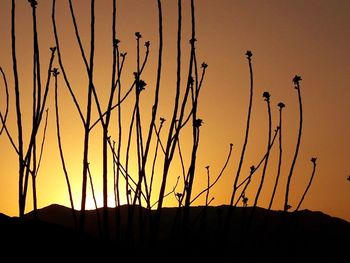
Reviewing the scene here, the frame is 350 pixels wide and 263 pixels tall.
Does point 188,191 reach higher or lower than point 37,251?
higher

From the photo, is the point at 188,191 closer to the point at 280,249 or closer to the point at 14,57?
the point at 14,57

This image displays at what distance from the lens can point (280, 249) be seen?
3.63m

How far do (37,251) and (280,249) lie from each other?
2051 millimetres

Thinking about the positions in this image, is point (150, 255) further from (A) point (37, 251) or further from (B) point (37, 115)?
(B) point (37, 115)

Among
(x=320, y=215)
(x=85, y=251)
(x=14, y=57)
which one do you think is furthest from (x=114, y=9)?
(x=320, y=215)

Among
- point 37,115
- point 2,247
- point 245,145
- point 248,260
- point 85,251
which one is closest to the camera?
point 2,247

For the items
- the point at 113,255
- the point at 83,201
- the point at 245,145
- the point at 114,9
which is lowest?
the point at 113,255

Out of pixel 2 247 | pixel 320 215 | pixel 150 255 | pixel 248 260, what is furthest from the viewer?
pixel 320 215

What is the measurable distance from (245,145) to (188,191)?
612mm

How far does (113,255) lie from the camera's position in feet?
7.16

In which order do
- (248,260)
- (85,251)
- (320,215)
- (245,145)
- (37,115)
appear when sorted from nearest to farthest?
(85,251) < (37,115) < (245,145) < (248,260) < (320,215)

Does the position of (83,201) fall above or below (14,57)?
below

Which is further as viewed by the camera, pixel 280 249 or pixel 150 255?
pixel 280 249

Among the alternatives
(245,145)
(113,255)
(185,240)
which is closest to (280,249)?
(245,145)
